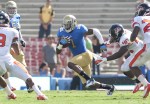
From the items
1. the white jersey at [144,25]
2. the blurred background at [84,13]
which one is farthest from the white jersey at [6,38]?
the blurred background at [84,13]

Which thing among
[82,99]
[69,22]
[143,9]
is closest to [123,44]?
[143,9]

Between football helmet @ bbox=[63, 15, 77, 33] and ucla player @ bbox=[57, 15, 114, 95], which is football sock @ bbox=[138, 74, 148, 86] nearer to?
ucla player @ bbox=[57, 15, 114, 95]

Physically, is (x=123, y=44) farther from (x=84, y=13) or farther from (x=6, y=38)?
(x=84, y=13)

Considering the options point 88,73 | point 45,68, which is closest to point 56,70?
point 45,68

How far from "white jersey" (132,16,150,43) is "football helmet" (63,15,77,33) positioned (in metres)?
1.76

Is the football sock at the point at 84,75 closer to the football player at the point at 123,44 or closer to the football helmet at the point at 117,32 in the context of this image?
the football player at the point at 123,44

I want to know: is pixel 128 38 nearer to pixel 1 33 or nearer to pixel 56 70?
pixel 1 33

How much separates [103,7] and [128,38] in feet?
37.8

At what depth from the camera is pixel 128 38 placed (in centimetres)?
1448

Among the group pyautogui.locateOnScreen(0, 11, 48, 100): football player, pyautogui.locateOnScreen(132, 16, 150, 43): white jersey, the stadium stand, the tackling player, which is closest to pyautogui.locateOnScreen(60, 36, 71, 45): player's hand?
the tackling player

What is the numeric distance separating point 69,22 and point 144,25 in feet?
6.34

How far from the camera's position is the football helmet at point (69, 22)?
1548 centimetres

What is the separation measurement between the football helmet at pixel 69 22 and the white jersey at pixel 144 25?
1.76 meters

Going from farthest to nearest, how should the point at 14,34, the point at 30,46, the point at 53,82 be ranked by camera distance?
the point at 30,46, the point at 53,82, the point at 14,34
